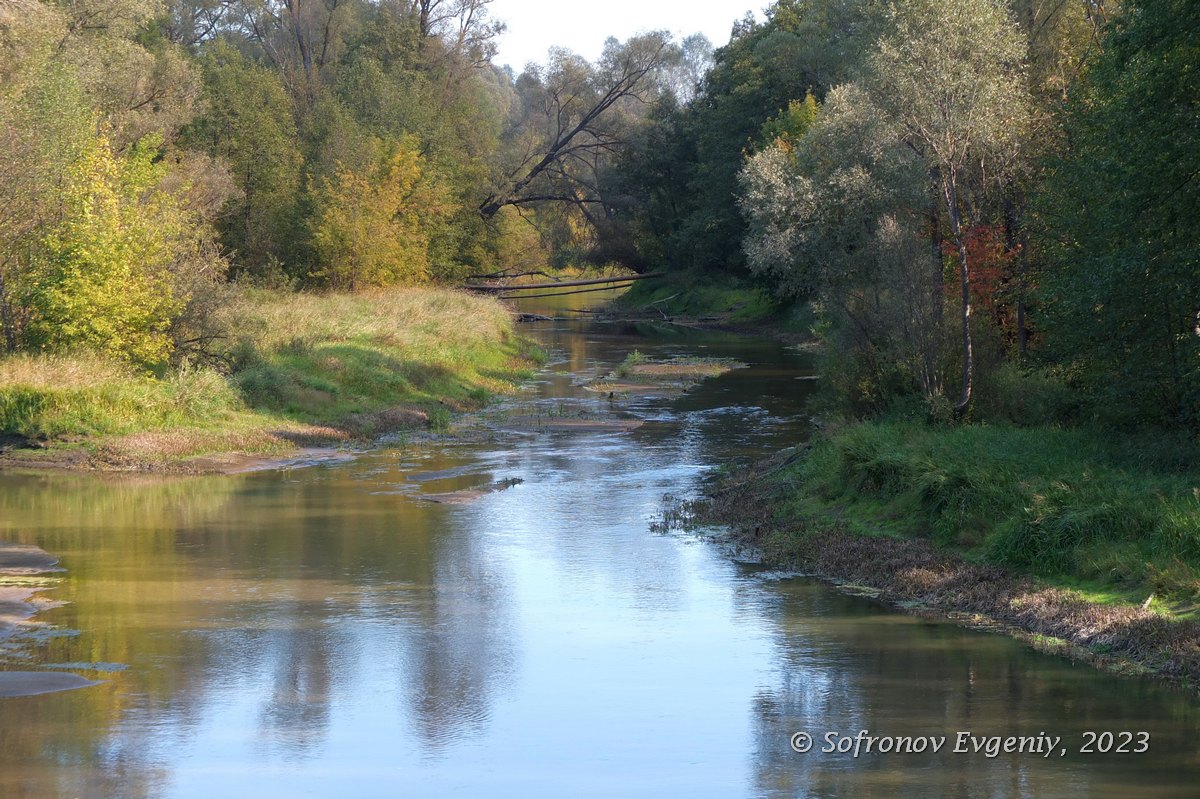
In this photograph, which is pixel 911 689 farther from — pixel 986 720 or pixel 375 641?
pixel 375 641

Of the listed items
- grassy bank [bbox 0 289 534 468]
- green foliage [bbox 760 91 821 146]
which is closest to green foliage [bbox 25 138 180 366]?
grassy bank [bbox 0 289 534 468]

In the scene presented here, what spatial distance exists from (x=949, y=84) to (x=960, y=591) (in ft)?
37.0

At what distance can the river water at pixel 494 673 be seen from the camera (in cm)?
1027

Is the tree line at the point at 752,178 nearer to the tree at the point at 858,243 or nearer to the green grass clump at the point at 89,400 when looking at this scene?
the tree at the point at 858,243

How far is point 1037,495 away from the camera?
16.0 meters

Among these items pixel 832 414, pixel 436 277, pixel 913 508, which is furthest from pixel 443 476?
pixel 436 277

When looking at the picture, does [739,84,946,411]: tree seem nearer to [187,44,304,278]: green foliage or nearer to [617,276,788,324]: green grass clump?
[617,276,788,324]: green grass clump

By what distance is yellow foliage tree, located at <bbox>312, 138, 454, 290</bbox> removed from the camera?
53344mm

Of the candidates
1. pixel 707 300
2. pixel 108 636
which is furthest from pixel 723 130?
pixel 108 636

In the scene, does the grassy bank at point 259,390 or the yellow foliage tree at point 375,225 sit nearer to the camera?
the grassy bank at point 259,390

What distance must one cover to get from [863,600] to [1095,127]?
1066 centimetres

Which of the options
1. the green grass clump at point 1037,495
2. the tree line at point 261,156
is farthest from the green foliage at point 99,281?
the green grass clump at point 1037,495

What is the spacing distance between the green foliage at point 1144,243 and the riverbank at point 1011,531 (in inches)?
43.1

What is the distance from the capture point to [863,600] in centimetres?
1614
